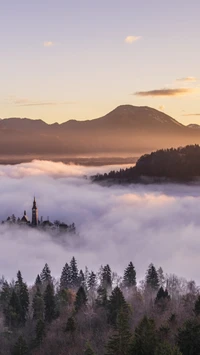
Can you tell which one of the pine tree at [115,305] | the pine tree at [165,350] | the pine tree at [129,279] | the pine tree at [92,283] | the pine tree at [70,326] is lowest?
the pine tree at [92,283]

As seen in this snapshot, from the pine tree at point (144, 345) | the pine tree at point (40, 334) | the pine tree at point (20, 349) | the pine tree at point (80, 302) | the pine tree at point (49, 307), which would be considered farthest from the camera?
the pine tree at point (49, 307)

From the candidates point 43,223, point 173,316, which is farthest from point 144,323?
point 43,223

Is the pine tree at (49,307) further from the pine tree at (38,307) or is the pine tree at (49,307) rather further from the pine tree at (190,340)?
the pine tree at (190,340)

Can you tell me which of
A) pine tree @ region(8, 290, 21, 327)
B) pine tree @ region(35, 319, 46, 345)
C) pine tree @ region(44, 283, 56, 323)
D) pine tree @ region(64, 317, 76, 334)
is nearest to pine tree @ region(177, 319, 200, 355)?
pine tree @ region(64, 317, 76, 334)

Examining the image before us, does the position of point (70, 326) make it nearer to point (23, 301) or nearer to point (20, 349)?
point (20, 349)

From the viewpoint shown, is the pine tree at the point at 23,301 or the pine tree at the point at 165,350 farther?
the pine tree at the point at 23,301

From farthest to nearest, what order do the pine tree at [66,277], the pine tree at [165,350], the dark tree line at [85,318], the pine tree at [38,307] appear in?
the pine tree at [66,277] < the pine tree at [38,307] < the dark tree line at [85,318] < the pine tree at [165,350]

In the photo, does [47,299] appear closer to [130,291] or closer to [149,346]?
[130,291]

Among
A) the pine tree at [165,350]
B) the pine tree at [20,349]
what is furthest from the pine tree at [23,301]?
the pine tree at [165,350]

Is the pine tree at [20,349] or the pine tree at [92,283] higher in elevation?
the pine tree at [20,349]

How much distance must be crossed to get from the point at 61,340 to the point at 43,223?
113 metres

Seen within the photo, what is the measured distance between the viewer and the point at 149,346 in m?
33.8

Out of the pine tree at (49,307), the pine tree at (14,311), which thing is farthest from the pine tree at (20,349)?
the pine tree at (14,311)

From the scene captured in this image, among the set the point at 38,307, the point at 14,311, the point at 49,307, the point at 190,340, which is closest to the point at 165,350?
the point at 190,340
